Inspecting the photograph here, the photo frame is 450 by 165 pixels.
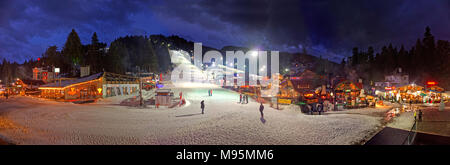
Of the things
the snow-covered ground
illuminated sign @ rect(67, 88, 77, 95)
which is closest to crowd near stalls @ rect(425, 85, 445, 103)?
the snow-covered ground

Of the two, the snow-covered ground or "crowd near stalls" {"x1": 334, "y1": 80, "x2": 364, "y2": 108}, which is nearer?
the snow-covered ground

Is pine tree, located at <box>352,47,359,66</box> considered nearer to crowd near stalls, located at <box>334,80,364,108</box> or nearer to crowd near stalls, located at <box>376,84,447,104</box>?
crowd near stalls, located at <box>376,84,447,104</box>

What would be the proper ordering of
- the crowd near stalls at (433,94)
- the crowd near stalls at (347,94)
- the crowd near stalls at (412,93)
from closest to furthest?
1. the crowd near stalls at (347,94)
2. the crowd near stalls at (433,94)
3. the crowd near stalls at (412,93)

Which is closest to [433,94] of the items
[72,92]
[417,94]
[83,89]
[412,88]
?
[417,94]

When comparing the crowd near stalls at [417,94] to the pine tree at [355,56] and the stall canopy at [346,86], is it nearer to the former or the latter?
the stall canopy at [346,86]

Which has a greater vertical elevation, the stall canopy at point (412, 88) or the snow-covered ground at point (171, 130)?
the stall canopy at point (412, 88)

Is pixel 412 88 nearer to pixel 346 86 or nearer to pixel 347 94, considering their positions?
pixel 347 94

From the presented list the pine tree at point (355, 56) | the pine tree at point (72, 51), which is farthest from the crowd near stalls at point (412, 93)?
the pine tree at point (72, 51)

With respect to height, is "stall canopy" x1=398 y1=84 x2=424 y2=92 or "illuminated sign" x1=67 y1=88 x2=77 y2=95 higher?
"stall canopy" x1=398 y1=84 x2=424 y2=92
